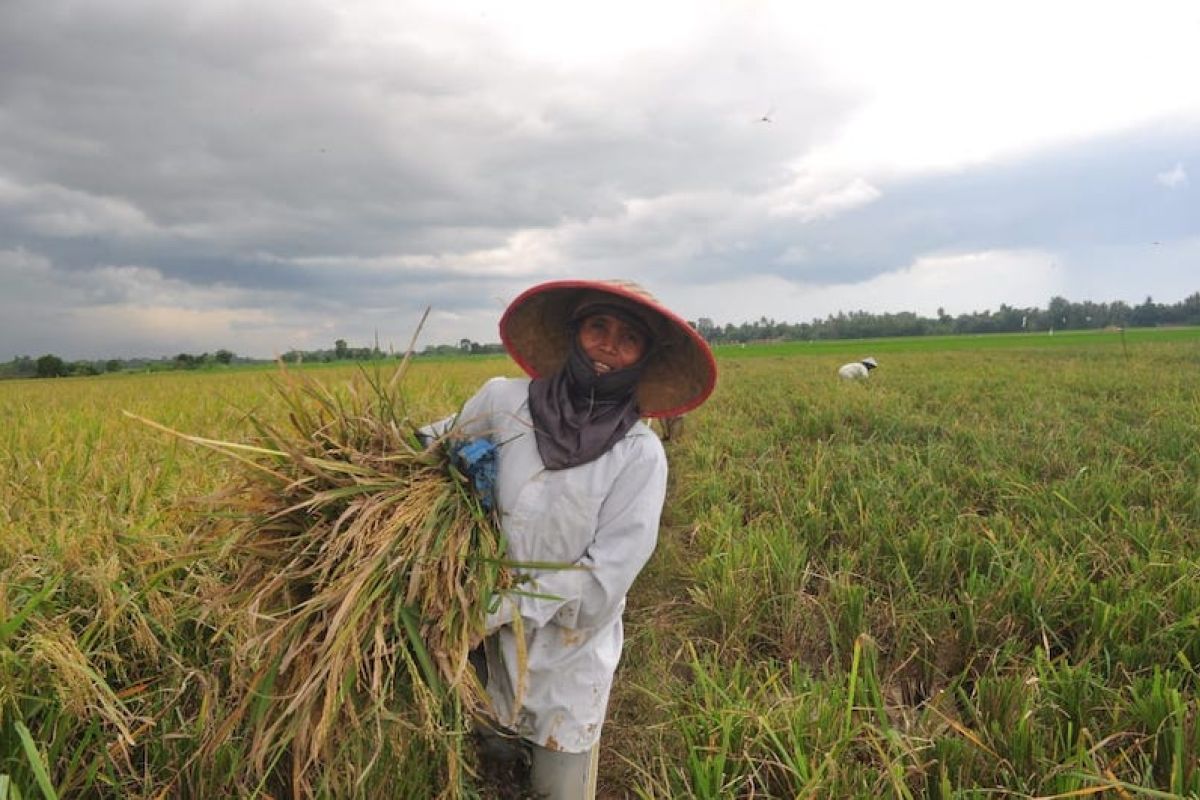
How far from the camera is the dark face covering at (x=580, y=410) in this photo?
1.74 m

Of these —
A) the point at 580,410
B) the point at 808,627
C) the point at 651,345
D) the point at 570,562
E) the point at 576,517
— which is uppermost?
the point at 651,345

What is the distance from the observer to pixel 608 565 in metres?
1.68

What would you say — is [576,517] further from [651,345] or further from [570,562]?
[651,345]

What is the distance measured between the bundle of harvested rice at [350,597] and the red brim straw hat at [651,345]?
22.7 inches

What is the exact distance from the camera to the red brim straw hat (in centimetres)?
186

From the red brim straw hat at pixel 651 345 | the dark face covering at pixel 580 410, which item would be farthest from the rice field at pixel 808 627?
the red brim straw hat at pixel 651 345

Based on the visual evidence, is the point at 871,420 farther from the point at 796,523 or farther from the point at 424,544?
the point at 424,544

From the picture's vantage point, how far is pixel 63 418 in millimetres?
5035

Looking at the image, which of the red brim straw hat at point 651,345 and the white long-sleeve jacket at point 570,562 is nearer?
the white long-sleeve jacket at point 570,562

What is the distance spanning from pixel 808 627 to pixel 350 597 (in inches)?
74.0

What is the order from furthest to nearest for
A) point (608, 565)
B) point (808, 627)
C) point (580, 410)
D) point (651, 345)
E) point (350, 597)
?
point (808, 627)
point (651, 345)
point (580, 410)
point (608, 565)
point (350, 597)

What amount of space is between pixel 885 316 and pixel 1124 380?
86361 mm

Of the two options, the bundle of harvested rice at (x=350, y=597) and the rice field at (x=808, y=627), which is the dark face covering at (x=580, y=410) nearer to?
the bundle of harvested rice at (x=350, y=597)

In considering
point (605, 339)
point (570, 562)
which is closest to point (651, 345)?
point (605, 339)
